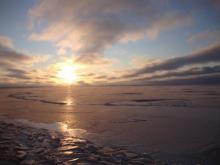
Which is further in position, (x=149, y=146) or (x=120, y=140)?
(x=120, y=140)

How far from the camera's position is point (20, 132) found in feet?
31.6

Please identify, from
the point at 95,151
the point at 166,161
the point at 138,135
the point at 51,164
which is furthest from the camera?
the point at 138,135

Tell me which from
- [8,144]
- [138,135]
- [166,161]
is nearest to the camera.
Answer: [166,161]

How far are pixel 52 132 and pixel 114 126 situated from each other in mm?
3362

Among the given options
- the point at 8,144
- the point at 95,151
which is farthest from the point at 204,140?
the point at 8,144

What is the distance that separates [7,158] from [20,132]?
156 inches

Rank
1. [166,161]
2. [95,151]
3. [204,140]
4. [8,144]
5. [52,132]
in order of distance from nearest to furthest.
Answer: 1. [166,161]
2. [95,151]
3. [8,144]
4. [204,140]
5. [52,132]

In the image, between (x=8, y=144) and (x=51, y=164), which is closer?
(x=51, y=164)

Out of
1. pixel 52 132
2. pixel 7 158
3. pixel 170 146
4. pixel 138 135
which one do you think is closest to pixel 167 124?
pixel 138 135

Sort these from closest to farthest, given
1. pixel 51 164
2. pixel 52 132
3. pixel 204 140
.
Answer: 1. pixel 51 164
2. pixel 204 140
3. pixel 52 132

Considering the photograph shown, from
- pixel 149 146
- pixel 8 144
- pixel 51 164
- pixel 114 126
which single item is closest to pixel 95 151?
pixel 51 164

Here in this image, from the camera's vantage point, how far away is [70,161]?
19.4 feet

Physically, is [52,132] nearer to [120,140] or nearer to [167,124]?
[120,140]

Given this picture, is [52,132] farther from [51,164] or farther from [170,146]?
[170,146]
